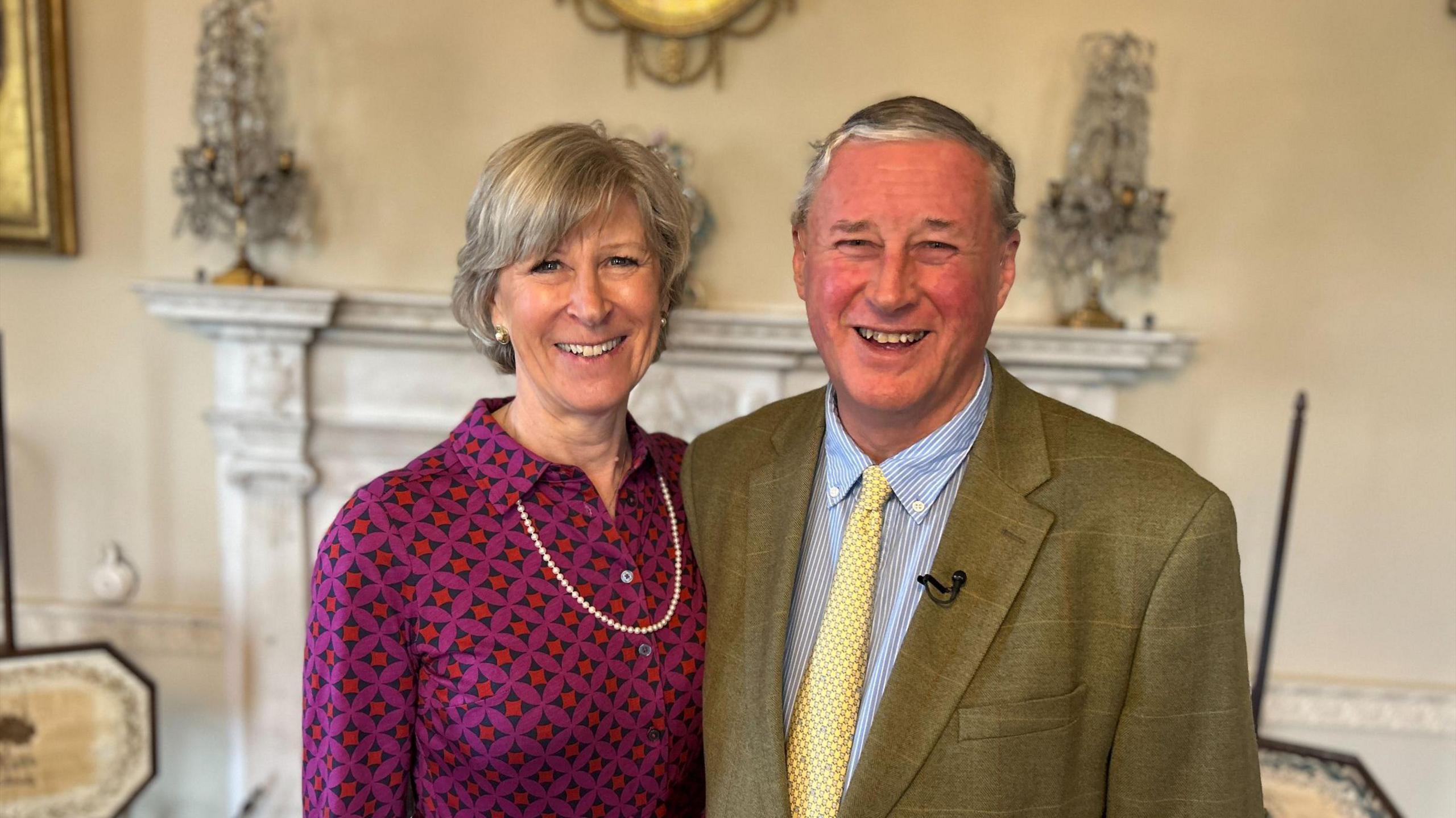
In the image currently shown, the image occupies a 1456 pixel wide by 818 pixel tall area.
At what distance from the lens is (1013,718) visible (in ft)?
3.74

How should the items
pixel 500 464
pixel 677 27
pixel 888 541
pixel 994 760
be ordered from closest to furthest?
pixel 994 760
pixel 888 541
pixel 500 464
pixel 677 27

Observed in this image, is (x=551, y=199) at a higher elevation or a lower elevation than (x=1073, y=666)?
→ higher

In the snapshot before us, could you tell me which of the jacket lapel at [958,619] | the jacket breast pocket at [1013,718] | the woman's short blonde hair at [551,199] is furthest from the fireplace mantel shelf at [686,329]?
the jacket breast pocket at [1013,718]

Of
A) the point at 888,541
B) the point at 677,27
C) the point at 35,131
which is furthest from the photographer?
the point at 35,131

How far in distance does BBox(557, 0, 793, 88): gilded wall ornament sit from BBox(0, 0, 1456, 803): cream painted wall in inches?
1.5

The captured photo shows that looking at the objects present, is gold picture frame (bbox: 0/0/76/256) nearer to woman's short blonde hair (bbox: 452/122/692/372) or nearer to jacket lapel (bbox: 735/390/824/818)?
woman's short blonde hair (bbox: 452/122/692/372)

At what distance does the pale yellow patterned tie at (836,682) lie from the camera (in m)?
1.21

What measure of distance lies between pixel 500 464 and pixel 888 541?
1.70 ft

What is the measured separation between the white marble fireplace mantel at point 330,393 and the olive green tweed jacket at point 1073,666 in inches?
54.4

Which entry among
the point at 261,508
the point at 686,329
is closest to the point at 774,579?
the point at 686,329

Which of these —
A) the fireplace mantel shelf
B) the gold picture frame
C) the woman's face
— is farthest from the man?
the gold picture frame

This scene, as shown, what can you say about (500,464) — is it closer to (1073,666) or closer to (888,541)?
(888,541)

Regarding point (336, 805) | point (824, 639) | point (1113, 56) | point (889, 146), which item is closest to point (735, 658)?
point (824, 639)

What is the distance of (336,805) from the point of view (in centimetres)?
128
